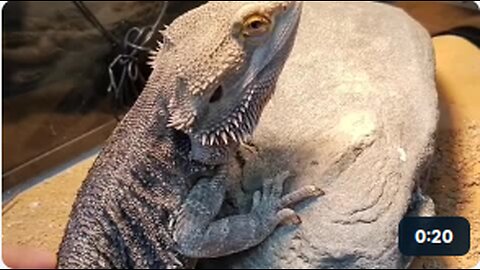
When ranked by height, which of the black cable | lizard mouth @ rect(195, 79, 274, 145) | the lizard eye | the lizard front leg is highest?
the lizard eye

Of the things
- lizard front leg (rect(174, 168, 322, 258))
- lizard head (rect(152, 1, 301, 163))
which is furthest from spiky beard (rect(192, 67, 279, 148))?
lizard front leg (rect(174, 168, 322, 258))

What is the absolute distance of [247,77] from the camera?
1.22 meters

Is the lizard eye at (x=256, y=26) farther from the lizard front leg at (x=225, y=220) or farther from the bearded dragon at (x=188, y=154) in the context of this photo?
the lizard front leg at (x=225, y=220)

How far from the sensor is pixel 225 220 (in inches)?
50.4

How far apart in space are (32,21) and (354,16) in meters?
0.93

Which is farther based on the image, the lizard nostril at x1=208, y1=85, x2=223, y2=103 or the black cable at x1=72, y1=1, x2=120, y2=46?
the black cable at x1=72, y1=1, x2=120, y2=46

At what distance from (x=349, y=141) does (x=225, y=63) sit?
291 mm

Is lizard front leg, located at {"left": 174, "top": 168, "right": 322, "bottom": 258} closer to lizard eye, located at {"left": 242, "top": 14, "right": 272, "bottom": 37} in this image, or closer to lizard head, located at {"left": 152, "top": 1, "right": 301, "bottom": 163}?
lizard head, located at {"left": 152, "top": 1, "right": 301, "bottom": 163}

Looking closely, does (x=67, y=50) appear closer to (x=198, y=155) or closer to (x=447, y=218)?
(x=198, y=155)

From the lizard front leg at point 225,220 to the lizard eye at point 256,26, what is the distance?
28cm

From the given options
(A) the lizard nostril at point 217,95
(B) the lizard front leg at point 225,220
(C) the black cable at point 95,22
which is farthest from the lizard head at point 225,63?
(C) the black cable at point 95,22

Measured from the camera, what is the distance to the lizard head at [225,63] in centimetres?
117

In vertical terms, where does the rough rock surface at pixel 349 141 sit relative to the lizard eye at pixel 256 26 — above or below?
below

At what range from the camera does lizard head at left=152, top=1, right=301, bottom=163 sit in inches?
46.3
